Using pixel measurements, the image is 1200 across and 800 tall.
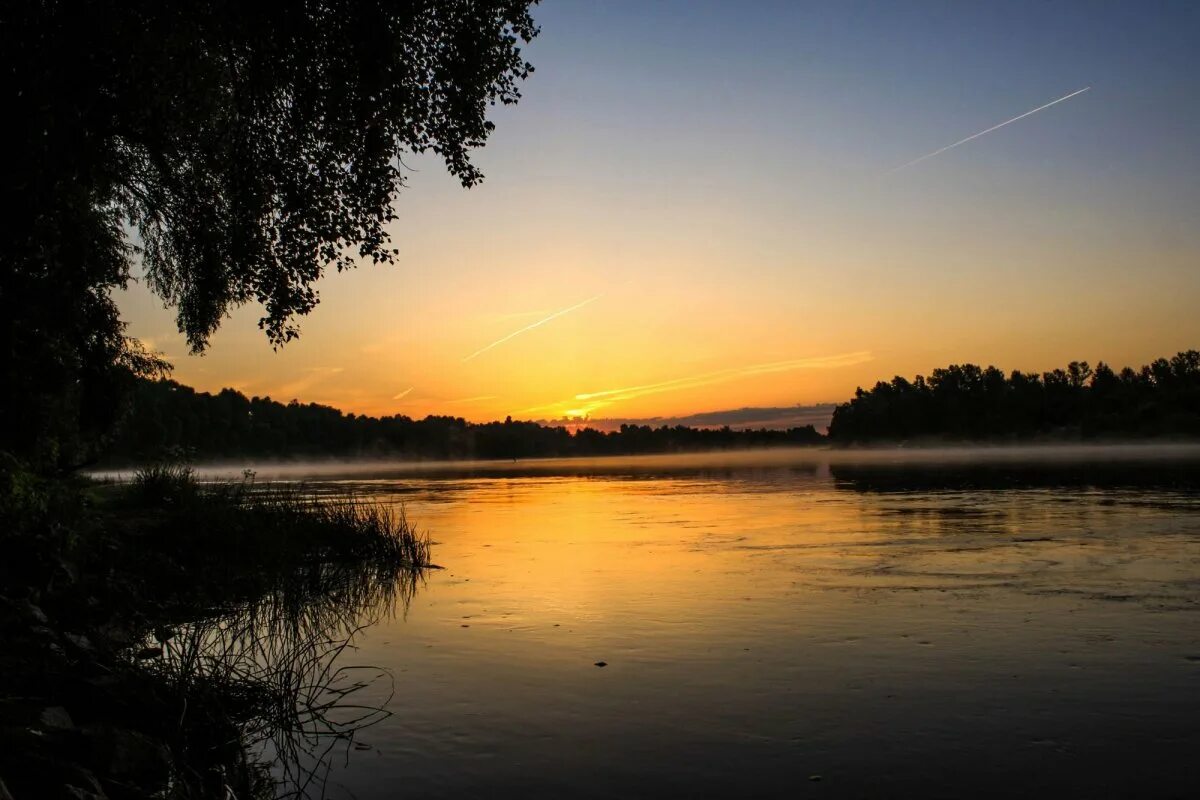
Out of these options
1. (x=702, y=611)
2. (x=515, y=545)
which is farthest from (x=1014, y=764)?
(x=515, y=545)

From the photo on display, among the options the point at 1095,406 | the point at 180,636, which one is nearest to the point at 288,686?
the point at 180,636

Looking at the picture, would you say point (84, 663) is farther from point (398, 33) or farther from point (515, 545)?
point (515, 545)

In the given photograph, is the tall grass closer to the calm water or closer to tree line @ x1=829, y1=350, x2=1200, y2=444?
the calm water

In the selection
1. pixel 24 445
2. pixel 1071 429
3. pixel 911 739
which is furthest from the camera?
pixel 1071 429

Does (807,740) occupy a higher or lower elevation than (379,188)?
lower

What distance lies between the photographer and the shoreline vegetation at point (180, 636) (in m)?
6.22

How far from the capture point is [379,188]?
1482 cm

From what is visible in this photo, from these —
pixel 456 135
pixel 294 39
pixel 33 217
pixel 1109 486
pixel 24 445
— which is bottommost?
pixel 1109 486

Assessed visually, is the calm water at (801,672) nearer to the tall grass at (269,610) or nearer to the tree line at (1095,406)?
the tall grass at (269,610)

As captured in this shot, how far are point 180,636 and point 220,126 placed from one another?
9.99 meters

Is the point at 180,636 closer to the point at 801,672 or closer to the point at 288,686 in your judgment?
the point at 288,686

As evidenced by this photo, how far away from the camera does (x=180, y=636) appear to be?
1209 cm

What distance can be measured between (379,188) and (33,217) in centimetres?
546

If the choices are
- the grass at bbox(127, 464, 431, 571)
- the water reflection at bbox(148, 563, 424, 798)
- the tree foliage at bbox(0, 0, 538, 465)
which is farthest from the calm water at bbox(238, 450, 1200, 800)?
the tree foliage at bbox(0, 0, 538, 465)
